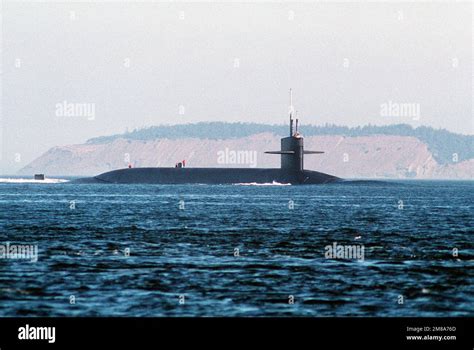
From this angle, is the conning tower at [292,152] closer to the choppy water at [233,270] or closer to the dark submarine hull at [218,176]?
the dark submarine hull at [218,176]

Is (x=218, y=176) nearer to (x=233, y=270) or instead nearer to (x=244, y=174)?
(x=244, y=174)

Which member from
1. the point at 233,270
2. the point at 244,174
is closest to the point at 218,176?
the point at 244,174

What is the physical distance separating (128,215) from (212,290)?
151ft

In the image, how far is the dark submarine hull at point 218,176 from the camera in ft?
547

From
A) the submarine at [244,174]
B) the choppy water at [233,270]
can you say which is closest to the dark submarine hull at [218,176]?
the submarine at [244,174]

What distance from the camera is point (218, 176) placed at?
17150 cm

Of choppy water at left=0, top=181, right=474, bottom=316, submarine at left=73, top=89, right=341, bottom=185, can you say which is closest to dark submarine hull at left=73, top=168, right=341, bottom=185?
submarine at left=73, top=89, right=341, bottom=185

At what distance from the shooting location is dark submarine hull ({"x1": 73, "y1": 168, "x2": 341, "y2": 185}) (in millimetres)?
166750

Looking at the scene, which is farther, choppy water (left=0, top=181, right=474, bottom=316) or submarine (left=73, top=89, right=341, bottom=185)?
submarine (left=73, top=89, right=341, bottom=185)

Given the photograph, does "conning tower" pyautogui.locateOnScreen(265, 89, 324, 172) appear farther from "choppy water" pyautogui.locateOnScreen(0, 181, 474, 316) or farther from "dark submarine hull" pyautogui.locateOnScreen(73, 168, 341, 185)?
"choppy water" pyautogui.locateOnScreen(0, 181, 474, 316)
